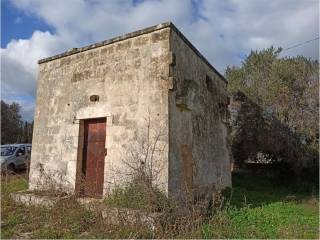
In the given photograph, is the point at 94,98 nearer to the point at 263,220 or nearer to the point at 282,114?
the point at 263,220

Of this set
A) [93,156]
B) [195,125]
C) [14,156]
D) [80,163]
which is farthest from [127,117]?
[14,156]

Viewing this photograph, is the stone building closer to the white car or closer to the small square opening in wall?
the small square opening in wall

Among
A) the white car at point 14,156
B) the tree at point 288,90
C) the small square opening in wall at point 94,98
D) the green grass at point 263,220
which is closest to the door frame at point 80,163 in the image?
the small square opening in wall at point 94,98

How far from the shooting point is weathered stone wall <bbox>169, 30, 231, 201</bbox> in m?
7.08

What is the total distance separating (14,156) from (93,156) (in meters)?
9.06

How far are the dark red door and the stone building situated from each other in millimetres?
25

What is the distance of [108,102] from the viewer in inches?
303

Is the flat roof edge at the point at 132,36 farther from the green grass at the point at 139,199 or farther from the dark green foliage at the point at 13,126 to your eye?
the dark green foliage at the point at 13,126

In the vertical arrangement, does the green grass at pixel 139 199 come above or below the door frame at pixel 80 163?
below

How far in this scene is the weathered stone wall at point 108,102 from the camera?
7039 millimetres

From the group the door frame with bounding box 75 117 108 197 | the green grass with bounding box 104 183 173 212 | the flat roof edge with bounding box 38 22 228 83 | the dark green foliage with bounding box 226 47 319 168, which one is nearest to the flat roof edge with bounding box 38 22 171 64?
the flat roof edge with bounding box 38 22 228 83

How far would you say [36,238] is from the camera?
5457 millimetres

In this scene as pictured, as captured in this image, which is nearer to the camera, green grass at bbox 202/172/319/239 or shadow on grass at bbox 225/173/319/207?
green grass at bbox 202/172/319/239

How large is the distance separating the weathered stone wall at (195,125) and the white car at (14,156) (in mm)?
9291
